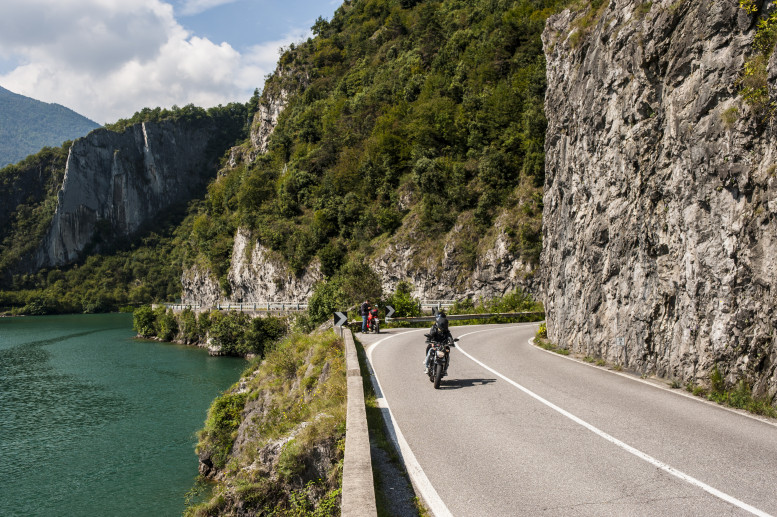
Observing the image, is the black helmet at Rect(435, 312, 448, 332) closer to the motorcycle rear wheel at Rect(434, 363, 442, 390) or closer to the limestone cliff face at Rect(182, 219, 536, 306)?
the motorcycle rear wheel at Rect(434, 363, 442, 390)

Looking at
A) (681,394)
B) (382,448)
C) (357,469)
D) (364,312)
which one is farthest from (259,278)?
(357,469)

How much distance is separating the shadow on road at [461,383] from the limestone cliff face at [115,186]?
626ft

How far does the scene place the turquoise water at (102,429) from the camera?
57.5 ft

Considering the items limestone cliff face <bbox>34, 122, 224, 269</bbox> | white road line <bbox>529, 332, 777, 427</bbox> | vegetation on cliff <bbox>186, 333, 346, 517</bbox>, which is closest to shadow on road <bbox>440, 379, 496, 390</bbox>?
vegetation on cliff <bbox>186, 333, 346, 517</bbox>

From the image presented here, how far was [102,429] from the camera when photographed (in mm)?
25281

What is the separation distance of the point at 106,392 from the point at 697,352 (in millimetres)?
35765

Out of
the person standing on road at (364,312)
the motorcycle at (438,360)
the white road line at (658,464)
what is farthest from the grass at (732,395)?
the person standing on road at (364,312)

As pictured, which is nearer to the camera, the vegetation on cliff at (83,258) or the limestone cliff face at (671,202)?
the limestone cliff face at (671,202)

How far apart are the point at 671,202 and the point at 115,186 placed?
202 metres

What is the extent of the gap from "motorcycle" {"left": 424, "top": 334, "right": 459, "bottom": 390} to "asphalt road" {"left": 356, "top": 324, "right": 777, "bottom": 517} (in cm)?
26

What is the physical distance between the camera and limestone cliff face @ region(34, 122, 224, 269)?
16812cm

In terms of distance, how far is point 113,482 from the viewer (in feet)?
61.1

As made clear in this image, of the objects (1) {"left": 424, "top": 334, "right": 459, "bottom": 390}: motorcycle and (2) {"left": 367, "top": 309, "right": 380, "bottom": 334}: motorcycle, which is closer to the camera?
(1) {"left": 424, "top": 334, "right": 459, "bottom": 390}: motorcycle

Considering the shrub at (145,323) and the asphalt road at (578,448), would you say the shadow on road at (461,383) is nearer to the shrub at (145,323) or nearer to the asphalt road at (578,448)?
the asphalt road at (578,448)
